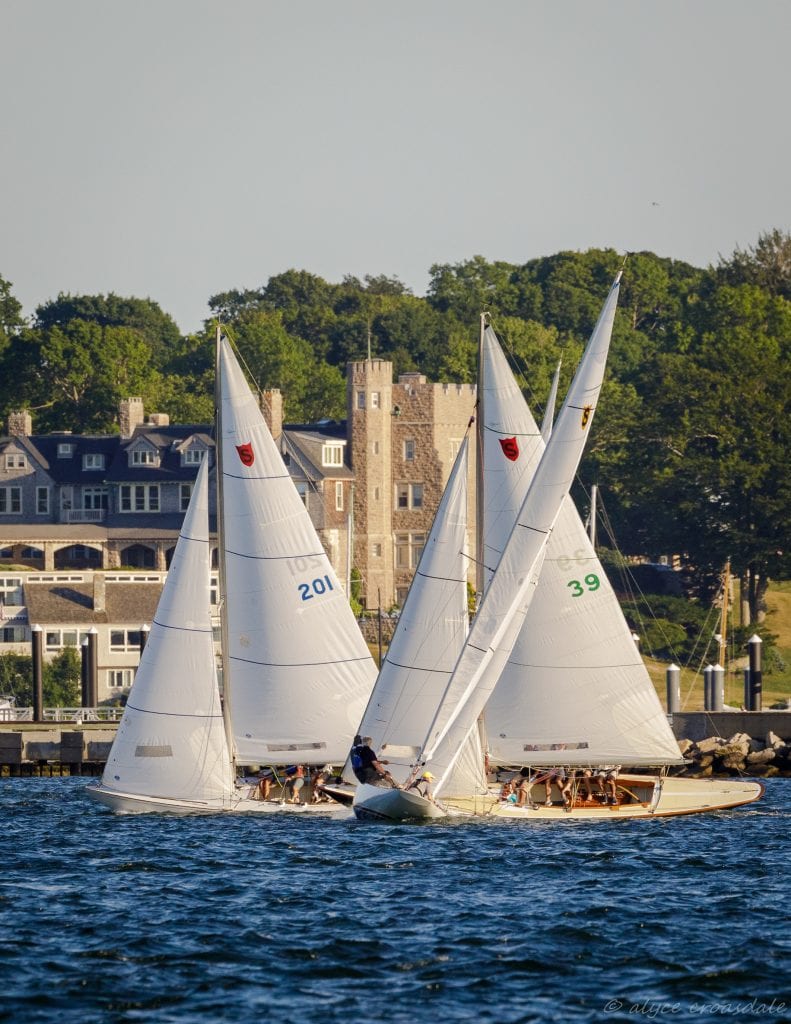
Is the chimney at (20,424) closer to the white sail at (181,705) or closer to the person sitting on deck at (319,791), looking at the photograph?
the person sitting on deck at (319,791)

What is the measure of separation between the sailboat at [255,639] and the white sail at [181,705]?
37 mm

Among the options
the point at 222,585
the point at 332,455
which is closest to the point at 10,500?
the point at 332,455

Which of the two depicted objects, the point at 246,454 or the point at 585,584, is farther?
the point at 246,454

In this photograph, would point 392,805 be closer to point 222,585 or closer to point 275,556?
point 275,556

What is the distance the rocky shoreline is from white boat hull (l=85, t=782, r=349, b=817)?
16.2 meters

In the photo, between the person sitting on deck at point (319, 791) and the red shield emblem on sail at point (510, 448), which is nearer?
the red shield emblem on sail at point (510, 448)

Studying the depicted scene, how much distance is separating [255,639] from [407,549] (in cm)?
6408

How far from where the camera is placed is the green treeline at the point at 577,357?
314ft

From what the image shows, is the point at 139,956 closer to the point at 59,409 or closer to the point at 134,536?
the point at 134,536

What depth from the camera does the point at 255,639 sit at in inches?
1572

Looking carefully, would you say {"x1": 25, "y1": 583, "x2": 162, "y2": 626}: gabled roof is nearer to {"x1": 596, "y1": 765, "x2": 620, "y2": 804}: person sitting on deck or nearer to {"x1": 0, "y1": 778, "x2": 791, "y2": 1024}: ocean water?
{"x1": 0, "y1": 778, "x2": 791, "y2": 1024}: ocean water

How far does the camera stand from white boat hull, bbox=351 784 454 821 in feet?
A: 120

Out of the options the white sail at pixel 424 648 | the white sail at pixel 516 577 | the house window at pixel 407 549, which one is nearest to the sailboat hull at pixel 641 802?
the white sail at pixel 424 648

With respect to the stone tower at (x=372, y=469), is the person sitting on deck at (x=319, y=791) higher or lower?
lower
